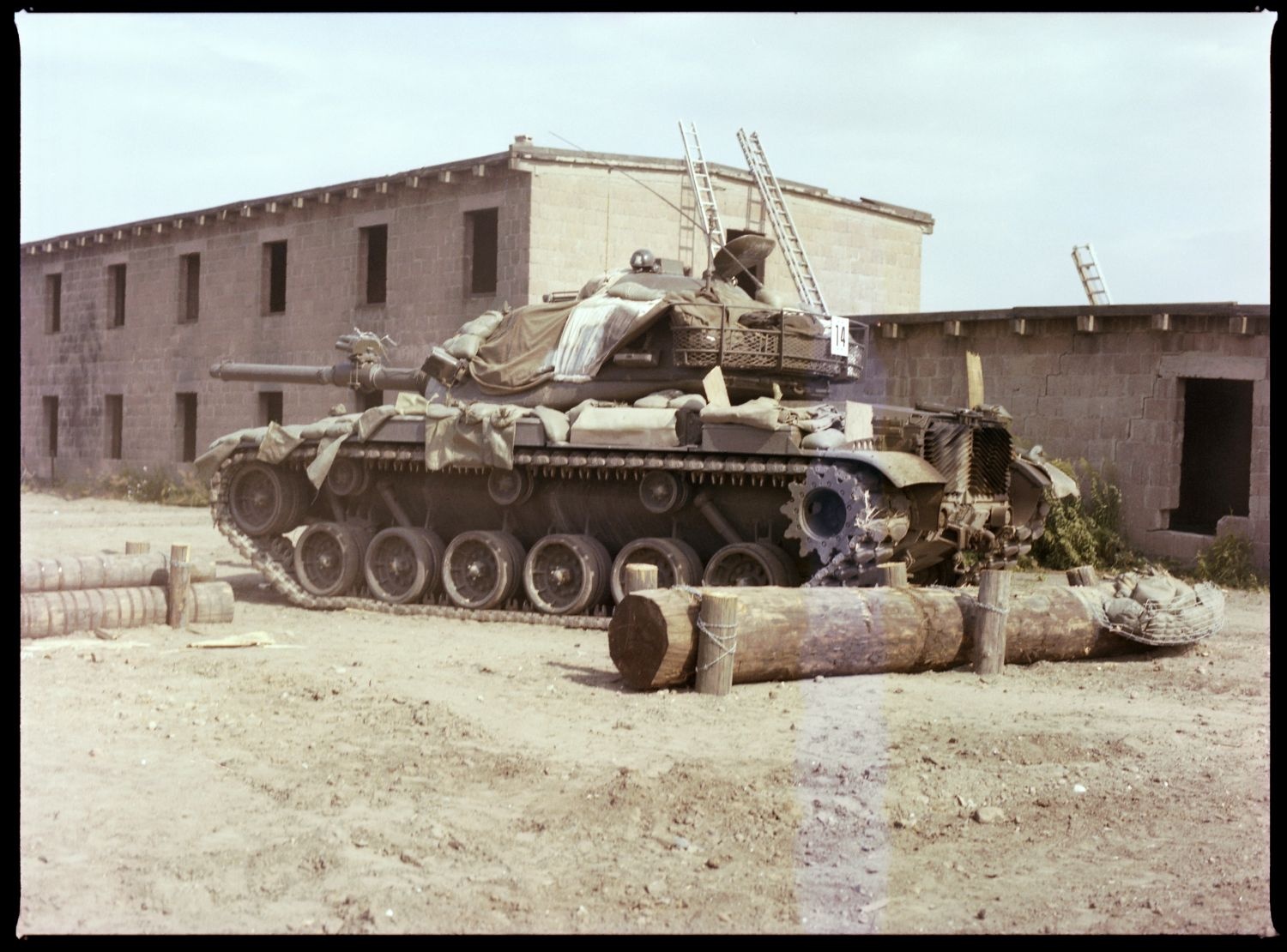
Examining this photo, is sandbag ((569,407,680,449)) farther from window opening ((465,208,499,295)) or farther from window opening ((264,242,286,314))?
window opening ((264,242,286,314))

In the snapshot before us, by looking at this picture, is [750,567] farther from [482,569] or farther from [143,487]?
[143,487]

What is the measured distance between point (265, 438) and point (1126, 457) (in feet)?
32.9

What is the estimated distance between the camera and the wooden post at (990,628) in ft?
32.3

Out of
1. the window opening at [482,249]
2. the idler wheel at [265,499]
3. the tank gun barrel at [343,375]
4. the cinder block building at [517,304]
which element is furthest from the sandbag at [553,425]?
the window opening at [482,249]

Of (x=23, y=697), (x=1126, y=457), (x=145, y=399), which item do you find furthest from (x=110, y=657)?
(x=145, y=399)

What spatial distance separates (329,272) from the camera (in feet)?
82.1

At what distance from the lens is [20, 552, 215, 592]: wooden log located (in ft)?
35.7

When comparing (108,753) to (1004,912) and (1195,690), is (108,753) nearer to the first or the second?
(1004,912)

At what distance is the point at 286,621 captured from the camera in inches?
500

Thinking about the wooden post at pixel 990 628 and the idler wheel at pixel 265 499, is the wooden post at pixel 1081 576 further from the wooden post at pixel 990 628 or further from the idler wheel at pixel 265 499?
the idler wheel at pixel 265 499

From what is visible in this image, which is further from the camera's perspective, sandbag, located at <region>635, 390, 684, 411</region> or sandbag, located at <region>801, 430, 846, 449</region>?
sandbag, located at <region>635, 390, 684, 411</region>

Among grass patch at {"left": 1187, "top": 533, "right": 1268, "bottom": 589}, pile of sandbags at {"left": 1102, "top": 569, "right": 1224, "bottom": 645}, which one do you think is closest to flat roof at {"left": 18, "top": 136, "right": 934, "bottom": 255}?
grass patch at {"left": 1187, "top": 533, "right": 1268, "bottom": 589}

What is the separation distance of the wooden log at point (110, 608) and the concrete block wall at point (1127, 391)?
287 inches

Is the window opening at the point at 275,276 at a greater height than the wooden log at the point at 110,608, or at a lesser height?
greater
